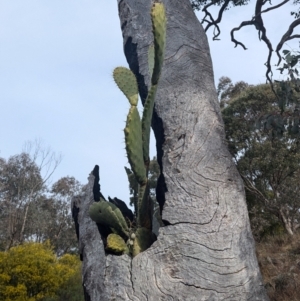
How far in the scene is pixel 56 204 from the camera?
79.1 ft

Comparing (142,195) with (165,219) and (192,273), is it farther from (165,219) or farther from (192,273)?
(192,273)

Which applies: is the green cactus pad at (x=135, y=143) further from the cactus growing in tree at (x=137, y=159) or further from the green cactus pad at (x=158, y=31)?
the green cactus pad at (x=158, y=31)

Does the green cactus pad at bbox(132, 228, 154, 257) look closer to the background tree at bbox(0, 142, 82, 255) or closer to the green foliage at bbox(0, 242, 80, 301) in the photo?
the green foliage at bbox(0, 242, 80, 301)

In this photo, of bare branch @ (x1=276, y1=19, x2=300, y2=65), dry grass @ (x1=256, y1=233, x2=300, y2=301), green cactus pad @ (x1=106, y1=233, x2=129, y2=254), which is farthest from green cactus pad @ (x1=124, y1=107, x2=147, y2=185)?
dry grass @ (x1=256, y1=233, x2=300, y2=301)

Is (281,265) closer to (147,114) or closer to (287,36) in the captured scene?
(287,36)

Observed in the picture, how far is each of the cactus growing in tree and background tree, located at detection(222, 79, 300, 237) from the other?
36.2ft

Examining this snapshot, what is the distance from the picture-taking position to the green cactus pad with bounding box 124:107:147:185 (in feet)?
6.67

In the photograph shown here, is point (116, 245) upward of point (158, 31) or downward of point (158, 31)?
downward

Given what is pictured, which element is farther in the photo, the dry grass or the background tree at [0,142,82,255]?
the background tree at [0,142,82,255]

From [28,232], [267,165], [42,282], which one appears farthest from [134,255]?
[28,232]

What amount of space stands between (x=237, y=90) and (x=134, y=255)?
A: 15772 mm

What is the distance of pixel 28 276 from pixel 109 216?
8.47 metres

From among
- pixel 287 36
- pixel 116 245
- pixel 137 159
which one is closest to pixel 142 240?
pixel 116 245

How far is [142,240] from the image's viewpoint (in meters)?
2.08
